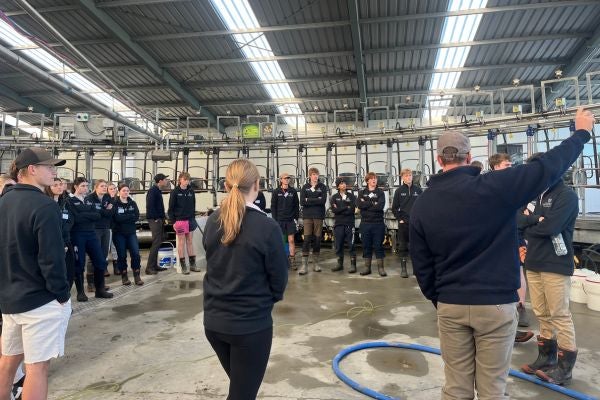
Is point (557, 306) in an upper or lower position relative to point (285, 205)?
lower

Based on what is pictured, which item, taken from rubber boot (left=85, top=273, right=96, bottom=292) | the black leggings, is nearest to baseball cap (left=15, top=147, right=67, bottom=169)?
the black leggings

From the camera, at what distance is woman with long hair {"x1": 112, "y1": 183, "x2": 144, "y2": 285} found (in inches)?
210

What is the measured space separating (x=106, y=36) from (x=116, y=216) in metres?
5.79

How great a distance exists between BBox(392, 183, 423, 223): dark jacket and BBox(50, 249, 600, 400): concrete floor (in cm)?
123

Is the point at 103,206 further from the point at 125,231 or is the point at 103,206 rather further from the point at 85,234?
the point at 85,234

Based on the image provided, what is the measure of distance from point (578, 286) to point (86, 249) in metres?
6.04

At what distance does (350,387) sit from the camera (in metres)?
2.49

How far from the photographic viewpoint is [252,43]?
899 cm

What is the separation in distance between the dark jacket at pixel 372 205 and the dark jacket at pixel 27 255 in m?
4.66

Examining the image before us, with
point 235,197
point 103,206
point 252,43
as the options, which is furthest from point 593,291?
point 252,43

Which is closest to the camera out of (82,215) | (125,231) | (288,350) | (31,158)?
(31,158)

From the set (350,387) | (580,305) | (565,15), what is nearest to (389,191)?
(580,305)

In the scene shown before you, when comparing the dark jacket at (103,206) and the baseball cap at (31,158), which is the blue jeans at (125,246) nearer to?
the dark jacket at (103,206)

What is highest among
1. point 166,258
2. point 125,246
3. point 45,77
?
point 45,77
